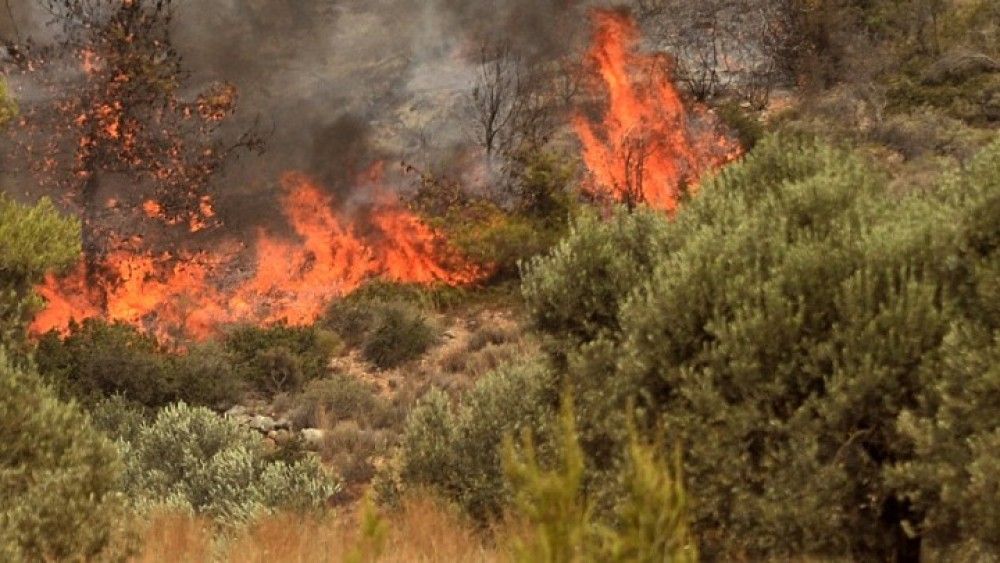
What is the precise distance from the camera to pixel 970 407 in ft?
26.3

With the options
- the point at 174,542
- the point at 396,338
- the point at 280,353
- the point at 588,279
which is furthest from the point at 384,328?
the point at 174,542

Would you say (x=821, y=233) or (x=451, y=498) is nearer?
(x=821, y=233)

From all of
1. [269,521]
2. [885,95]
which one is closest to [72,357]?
[269,521]

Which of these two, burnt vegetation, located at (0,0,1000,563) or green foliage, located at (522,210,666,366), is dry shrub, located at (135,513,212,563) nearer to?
burnt vegetation, located at (0,0,1000,563)

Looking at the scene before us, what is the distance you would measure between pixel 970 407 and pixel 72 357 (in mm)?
18198

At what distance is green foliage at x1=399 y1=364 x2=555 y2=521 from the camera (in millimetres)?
13773

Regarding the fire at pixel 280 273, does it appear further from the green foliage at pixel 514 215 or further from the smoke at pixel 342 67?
the smoke at pixel 342 67

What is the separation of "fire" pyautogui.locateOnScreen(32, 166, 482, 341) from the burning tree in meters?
0.75

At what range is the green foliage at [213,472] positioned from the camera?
50.6 ft

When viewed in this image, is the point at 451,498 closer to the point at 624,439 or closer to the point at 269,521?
the point at 269,521

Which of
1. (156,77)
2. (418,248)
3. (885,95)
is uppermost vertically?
(156,77)

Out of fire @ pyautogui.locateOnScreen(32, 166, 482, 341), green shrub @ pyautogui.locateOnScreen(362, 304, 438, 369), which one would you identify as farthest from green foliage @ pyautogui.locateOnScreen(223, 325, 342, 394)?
fire @ pyautogui.locateOnScreen(32, 166, 482, 341)

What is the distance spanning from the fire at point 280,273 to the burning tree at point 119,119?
0.75 m

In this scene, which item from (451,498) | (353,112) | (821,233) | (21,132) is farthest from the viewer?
(353,112)
